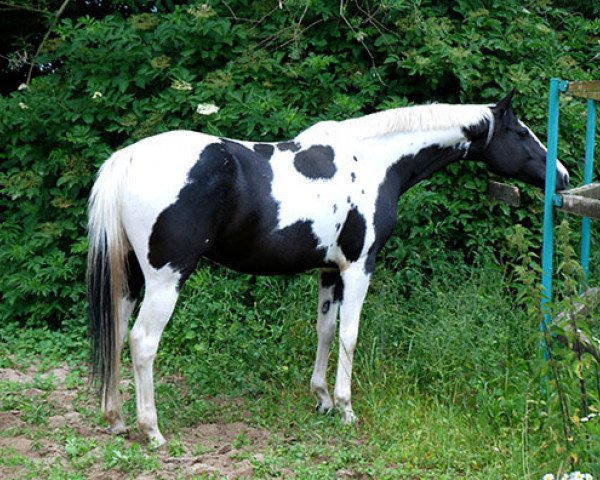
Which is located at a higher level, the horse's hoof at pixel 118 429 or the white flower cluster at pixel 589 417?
the white flower cluster at pixel 589 417

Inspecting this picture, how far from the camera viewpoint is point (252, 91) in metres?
6.38

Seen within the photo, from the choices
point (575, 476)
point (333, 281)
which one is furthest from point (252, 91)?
point (575, 476)

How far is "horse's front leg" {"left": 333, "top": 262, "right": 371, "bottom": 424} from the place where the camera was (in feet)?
15.9

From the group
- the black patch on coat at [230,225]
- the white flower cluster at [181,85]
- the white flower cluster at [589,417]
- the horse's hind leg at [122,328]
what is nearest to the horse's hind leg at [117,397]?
the horse's hind leg at [122,328]

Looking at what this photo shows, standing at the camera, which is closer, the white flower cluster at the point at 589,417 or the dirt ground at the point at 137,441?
the white flower cluster at the point at 589,417

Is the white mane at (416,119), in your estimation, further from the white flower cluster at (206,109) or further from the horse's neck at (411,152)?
Answer: the white flower cluster at (206,109)

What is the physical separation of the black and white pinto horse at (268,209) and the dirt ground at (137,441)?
0.72ft

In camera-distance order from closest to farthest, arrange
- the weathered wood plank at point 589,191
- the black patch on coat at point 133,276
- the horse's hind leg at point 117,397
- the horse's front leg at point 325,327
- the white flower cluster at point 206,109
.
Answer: the horse's hind leg at point 117,397 → the black patch on coat at point 133,276 → the weathered wood plank at point 589,191 → the horse's front leg at point 325,327 → the white flower cluster at point 206,109

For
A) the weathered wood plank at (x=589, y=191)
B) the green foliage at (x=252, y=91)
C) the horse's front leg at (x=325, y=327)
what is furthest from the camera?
the green foliage at (x=252, y=91)

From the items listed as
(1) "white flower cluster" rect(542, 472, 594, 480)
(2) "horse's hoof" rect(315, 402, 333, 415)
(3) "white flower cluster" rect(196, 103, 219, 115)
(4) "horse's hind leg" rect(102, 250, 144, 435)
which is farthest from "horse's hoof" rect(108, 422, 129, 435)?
(3) "white flower cluster" rect(196, 103, 219, 115)

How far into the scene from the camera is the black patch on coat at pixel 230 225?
4.25m

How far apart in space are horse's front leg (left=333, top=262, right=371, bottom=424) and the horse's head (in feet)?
4.00

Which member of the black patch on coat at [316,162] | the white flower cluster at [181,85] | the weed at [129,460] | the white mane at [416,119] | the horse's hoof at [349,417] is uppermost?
the white flower cluster at [181,85]

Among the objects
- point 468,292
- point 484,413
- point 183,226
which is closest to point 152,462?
point 183,226
